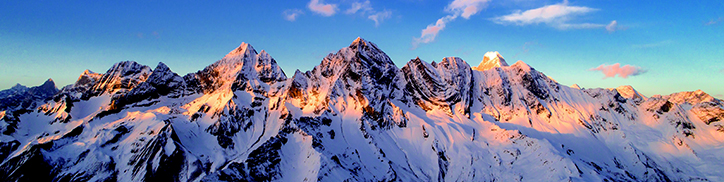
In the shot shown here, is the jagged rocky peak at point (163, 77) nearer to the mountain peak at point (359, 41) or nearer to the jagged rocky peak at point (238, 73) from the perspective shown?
the jagged rocky peak at point (238, 73)

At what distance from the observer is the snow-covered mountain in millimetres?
127375

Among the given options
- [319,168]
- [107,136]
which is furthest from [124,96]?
[319,168]

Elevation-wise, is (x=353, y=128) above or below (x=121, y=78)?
below

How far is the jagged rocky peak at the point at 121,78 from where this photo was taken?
188 metres

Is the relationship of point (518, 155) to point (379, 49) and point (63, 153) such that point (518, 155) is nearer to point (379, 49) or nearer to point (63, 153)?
point (379, 49)

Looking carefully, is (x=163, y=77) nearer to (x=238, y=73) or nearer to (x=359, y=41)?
(x=238, y=73)

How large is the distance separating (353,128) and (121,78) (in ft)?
436

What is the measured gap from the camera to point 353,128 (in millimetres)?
152625

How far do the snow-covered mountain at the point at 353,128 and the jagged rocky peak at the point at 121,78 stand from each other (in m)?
0.72

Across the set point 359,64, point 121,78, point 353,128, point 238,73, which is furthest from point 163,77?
point 353,128

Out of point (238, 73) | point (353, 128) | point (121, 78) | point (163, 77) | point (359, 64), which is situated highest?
point (121, 78)

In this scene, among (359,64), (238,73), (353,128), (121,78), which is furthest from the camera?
(121,78)

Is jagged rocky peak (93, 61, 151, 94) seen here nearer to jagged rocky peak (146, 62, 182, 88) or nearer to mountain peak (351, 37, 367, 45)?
jagged rocky peak (146, 62, 182, 88)

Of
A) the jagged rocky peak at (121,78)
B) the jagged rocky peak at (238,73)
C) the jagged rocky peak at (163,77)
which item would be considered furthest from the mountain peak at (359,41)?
the jagged rocky peak at (121,78)
